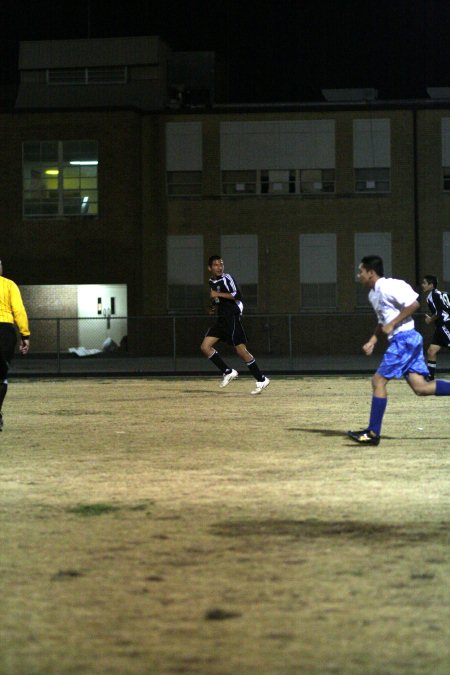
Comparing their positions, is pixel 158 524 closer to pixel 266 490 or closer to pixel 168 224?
pixel 266 490

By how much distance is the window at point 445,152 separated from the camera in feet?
144

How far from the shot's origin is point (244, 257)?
44.5m

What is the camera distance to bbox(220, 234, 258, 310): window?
146ft

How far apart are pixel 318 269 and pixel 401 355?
32.1 metres

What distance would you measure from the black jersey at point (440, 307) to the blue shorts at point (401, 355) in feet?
36.8

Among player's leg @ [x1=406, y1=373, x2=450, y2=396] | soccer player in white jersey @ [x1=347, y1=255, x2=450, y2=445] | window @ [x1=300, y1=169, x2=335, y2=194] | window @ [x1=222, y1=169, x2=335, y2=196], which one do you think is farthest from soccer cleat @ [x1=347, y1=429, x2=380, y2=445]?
window @ [x1=300, y1=169, x2=335, y2=194]

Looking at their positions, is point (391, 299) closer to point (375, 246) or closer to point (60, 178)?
point (375, 246)

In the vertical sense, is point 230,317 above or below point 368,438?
above

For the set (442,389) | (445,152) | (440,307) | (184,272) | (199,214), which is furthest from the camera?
(199,214)

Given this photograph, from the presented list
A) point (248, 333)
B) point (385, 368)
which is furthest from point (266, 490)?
point (248, 333)

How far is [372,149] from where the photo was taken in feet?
145

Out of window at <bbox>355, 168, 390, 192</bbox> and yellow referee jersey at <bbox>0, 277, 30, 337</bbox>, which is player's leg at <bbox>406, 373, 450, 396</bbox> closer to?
yellow referee jersey at <bbox>0, 277, 30, 337</bbox>

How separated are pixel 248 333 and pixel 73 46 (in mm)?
13142

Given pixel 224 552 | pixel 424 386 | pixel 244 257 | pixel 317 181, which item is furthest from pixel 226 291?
pixel 317 181
